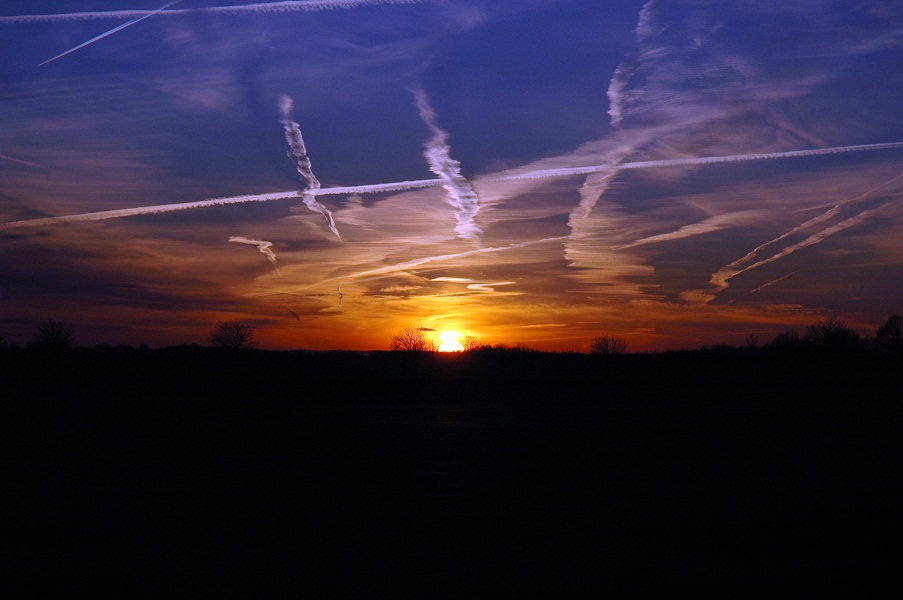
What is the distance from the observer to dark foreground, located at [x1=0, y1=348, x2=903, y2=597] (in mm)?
5711

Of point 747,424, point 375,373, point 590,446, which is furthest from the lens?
point 375,373

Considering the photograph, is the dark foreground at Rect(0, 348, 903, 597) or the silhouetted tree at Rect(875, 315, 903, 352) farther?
the silhouetted tree at Rect(875, 315, 903, 352)

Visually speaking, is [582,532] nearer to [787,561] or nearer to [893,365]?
[787,561]

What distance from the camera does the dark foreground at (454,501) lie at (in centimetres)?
571

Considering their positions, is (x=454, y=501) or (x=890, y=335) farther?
(x=890, y=335)

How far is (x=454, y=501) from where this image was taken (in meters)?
8.19

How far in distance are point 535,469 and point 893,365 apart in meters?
57.9

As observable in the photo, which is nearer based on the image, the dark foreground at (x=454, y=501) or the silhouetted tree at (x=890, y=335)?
the dark foreground at (x=454, y=501)

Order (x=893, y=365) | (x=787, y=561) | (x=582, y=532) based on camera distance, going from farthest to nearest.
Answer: (x=893, y=365), (x=582, y=532), (x=787, y=561)

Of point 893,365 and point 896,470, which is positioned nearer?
point 896,470

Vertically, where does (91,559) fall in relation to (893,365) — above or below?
below

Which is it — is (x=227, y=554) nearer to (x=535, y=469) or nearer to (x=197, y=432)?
(x=535, y=469)

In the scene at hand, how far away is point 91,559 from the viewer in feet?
20.3

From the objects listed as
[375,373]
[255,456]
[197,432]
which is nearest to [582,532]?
[255,456]
